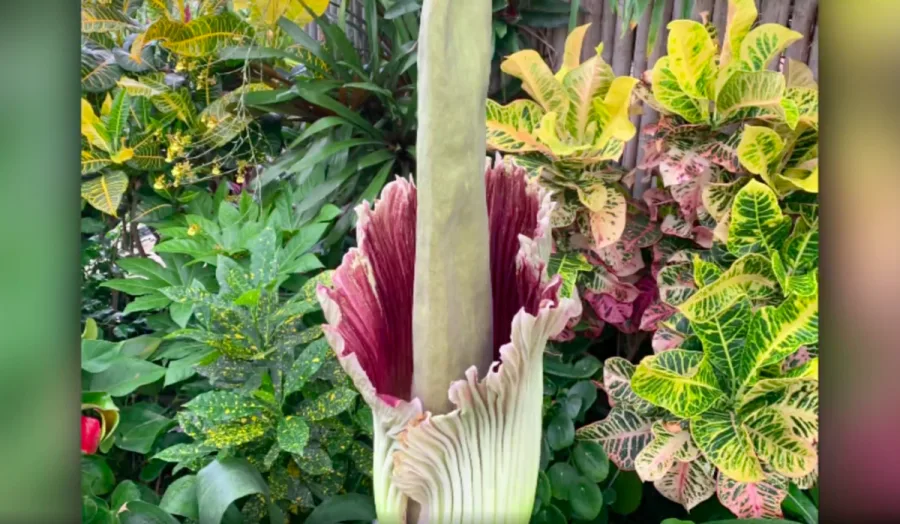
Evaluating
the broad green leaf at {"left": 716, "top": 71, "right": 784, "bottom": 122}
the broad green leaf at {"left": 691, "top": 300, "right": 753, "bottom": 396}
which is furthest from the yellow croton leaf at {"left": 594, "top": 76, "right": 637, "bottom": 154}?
the broad green leaf at {"left": 691, "top": 300, "right": 753, "bottom": 396}

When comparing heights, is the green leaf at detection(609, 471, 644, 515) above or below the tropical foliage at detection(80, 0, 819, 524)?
below

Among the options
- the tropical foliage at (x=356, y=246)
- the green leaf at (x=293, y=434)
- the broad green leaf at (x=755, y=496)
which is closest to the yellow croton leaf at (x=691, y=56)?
the tropical foliage at (x=356, y=246)

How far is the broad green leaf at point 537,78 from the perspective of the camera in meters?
0.81

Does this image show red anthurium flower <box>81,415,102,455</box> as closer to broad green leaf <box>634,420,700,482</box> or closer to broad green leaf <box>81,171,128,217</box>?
broad green leaf <box>81,171,128,217</box>

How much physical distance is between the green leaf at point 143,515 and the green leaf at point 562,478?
16.7 inches

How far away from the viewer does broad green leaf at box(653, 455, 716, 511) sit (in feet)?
2.56

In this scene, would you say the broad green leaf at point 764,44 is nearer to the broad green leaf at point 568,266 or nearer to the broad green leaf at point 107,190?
the broad green leaf at point 568,266

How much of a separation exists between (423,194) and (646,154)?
442 millimetres

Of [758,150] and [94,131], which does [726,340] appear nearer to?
[758,150]

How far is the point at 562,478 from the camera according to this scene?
0.80 metres

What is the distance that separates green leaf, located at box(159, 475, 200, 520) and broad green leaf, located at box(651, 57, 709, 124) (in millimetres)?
702

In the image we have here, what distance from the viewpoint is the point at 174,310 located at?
86cm
